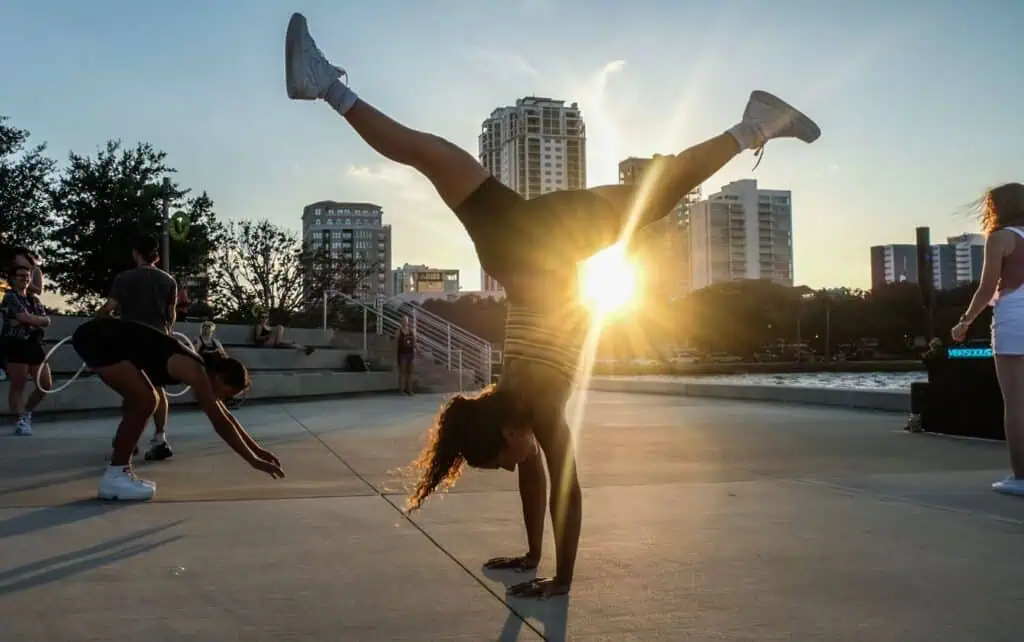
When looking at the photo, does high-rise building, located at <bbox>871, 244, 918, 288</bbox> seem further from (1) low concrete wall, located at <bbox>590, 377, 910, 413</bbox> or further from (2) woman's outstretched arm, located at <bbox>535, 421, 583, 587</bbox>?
(2) woman's outstretched arm, located at <bbox>535, 421, 583, 587</bbox>

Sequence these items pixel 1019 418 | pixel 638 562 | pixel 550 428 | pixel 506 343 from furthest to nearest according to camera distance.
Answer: pixel 1019 418
pixel 638 562
pixel 506 343
pixel 550 428

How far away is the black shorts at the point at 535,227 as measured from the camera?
2.87 m

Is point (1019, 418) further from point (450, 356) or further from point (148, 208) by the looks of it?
point (148, 208)

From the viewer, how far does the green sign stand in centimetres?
2714

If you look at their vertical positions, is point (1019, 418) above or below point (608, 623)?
above

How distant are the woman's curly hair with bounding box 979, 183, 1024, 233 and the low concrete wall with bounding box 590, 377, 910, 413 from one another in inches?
272

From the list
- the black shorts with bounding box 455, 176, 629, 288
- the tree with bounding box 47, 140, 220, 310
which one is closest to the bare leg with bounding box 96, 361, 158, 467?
the black shorts with bounding box 455, 176, 629, 288

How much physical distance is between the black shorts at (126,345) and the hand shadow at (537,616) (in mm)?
2620

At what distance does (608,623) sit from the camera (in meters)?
2.52

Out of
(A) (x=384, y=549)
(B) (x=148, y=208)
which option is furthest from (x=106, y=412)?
(B) (x=148, y=208)

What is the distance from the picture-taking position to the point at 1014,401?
4.71 metres

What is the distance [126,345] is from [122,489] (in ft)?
2.67

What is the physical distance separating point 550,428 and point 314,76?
5.24ft

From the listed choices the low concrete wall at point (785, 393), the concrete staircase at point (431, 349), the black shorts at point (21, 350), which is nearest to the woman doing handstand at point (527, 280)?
the black shorts at point (21, 350)
